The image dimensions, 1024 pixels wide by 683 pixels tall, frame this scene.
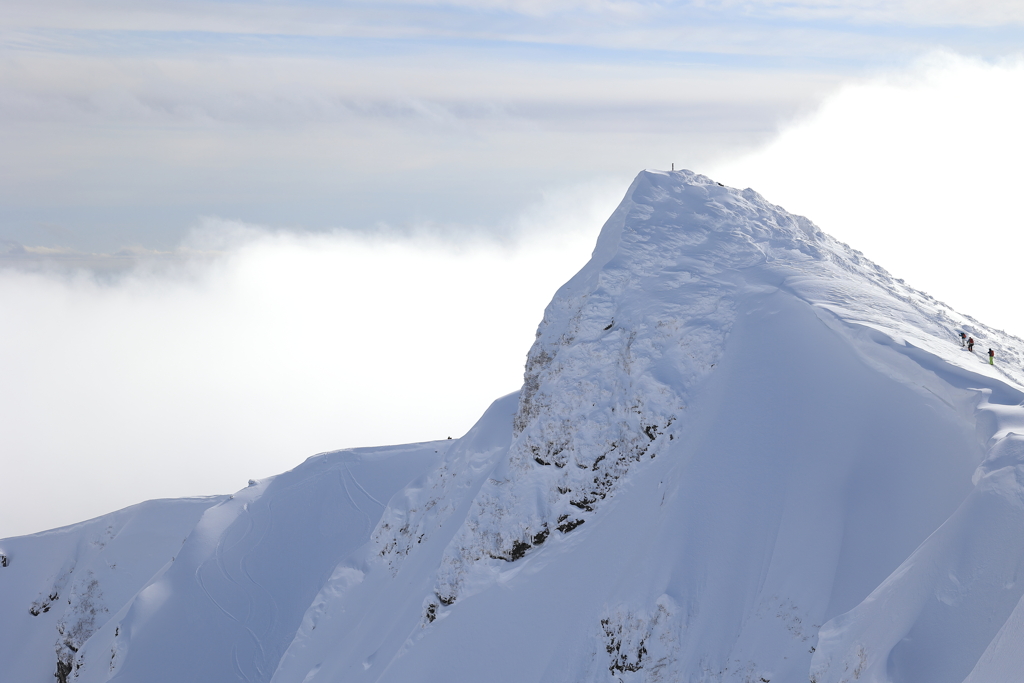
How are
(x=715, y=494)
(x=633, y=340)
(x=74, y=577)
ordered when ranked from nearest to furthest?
(x=715, y=494), (x=633, y=340), (x=74, y=577)

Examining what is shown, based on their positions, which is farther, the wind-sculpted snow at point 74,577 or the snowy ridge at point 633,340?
the wind-sculpted snow at point 74,577

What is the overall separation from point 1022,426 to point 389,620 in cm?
2547

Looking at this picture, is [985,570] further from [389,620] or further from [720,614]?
[389,620]

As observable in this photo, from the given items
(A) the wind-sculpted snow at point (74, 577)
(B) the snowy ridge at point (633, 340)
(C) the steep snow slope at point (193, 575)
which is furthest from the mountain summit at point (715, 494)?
(A) the wind-sculpted snow at point (74, 577)

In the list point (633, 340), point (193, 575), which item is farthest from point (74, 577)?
point (633, 340)

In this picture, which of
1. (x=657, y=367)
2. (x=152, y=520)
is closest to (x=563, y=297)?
(x=657, y=367)

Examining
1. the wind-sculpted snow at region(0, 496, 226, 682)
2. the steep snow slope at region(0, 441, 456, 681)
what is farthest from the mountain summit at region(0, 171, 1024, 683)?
→ the wind-sculpted snow at region(0, 496, 226, 682)

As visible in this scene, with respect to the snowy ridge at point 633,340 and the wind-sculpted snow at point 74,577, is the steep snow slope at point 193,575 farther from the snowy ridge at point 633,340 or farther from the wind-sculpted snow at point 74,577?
the snowy ridge at point 633,340

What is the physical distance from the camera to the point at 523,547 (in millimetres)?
27406

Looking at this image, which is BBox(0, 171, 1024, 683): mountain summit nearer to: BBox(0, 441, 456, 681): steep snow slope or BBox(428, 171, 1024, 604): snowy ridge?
BBox(428, 171, 1024, 604): snowy ridge

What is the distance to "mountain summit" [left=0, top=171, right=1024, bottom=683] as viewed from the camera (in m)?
15.7

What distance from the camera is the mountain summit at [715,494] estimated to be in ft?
51.5

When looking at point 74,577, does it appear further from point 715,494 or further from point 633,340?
point 715,494

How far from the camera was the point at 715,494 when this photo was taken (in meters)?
22.2
